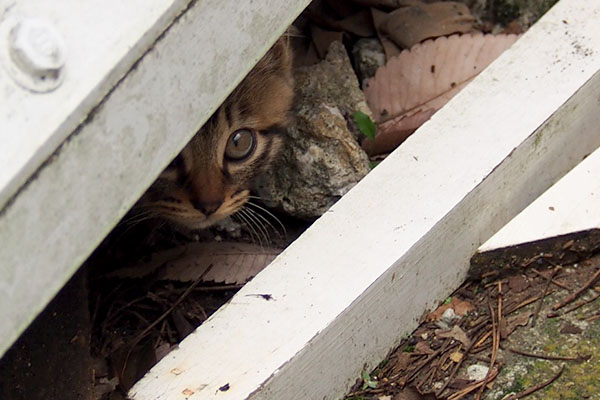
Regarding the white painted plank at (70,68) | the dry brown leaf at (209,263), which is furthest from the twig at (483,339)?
the white painted plank at (70,68)

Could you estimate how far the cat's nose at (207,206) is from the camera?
3.16m

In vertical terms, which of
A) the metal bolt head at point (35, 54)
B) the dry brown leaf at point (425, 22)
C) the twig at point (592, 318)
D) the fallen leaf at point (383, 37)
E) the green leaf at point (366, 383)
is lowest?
the green leaf at point (366, 383)

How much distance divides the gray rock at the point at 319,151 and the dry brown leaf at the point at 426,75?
0.14 meters

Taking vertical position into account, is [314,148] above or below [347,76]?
below

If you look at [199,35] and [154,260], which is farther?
[154,260]

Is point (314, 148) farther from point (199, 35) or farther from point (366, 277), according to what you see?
point (199, 35)

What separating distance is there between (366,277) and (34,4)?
1.16 m

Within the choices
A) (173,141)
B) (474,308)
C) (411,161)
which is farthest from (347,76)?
(173,141)

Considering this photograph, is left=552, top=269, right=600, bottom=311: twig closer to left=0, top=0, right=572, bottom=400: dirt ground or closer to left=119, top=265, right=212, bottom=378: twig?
left=0, top=0, right=572, bottom=400: dirt ground

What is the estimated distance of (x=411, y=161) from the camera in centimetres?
268

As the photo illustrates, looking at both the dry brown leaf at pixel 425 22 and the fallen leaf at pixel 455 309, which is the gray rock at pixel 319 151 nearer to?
the dry brown leaf at pixel 425 22

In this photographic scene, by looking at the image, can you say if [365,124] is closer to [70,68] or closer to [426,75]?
[426,75]

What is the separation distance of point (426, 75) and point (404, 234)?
1.30 metres

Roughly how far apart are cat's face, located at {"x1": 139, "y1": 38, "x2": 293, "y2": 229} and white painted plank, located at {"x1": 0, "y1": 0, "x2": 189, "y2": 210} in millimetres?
1387
